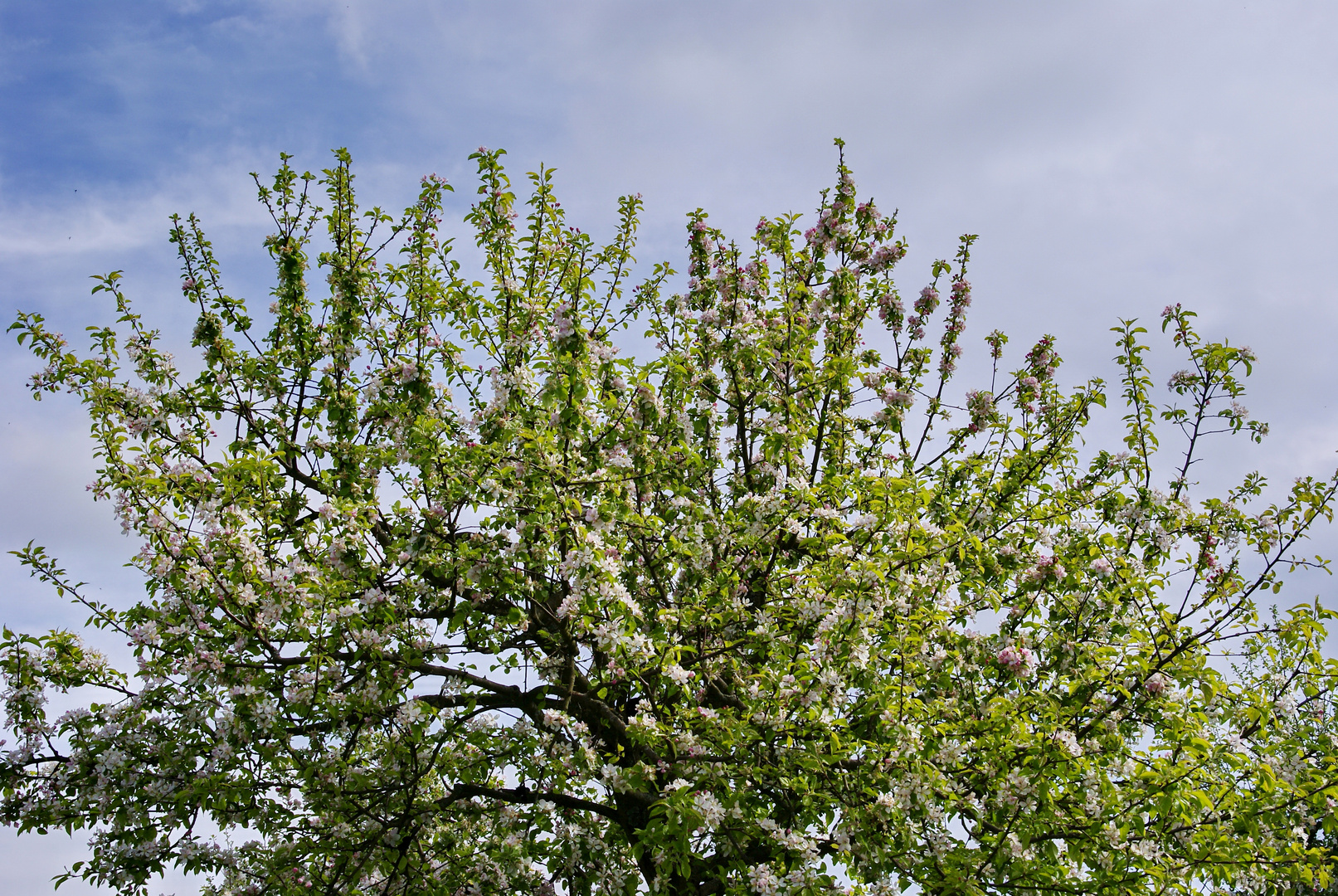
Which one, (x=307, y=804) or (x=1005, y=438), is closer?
(x=307, y=804)

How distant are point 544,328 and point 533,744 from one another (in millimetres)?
3939

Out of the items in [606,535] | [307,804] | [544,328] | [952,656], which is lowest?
[307,804]

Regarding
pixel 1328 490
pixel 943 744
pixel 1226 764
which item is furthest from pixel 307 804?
pixel 1328 490

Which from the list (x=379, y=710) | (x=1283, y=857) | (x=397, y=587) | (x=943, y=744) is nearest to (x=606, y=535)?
(x=397, y=587)

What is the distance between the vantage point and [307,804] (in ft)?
25.6

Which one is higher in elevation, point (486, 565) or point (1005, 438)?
point (1005, 438)

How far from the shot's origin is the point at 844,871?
709cm

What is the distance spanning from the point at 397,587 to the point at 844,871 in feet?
14.1

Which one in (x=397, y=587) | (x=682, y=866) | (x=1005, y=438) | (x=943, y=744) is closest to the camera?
(x=682, y=866)

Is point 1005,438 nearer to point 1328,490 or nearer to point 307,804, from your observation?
point 1328,490

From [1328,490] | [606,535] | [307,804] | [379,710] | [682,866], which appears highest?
[1328,490]

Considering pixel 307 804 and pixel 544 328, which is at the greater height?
pixel 544 328

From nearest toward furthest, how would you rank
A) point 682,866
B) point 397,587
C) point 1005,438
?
1. point 682,866
2. point 397,587
3. point 1005,438

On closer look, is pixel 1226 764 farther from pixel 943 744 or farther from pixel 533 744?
pixel 533 744
